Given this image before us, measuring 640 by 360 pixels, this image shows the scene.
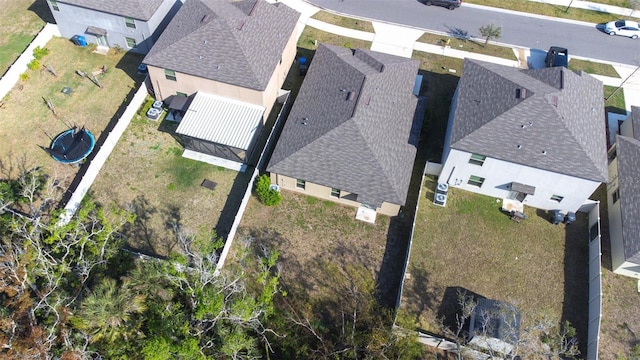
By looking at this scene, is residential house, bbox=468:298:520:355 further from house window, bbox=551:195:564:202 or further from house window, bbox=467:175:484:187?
house window, bbox=551:195:564:202

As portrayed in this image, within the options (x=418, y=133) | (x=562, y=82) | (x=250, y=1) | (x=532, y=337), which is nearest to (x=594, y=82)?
(x=562, y=82)

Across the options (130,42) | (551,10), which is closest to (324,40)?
(130,42)

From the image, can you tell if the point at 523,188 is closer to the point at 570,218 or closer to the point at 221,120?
the point at 570,218

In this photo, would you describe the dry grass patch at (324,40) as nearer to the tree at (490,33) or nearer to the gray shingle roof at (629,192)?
the tree at (490,33)

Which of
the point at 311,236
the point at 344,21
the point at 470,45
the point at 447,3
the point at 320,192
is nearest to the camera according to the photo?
the point at 311,236

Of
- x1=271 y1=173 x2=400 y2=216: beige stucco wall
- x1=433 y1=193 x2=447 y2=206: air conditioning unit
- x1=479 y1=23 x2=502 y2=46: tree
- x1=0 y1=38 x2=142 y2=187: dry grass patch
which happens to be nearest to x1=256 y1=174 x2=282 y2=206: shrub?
x1=271 y1=173 x2=400 y2=216: beige stucco wall

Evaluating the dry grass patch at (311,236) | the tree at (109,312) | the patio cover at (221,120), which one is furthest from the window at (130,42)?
the tree at (109,312)
